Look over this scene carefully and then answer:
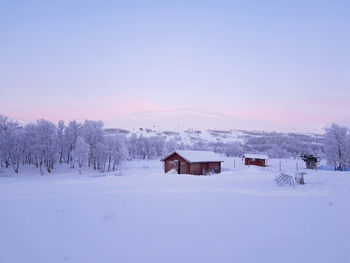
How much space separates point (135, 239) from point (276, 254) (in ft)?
13.4

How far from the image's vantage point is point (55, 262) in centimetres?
598

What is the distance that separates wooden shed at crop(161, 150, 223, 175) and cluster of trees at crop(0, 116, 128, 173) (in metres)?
22.8

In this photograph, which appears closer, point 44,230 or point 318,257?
point 318,257

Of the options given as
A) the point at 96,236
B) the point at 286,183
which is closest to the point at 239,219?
the point at 96,236

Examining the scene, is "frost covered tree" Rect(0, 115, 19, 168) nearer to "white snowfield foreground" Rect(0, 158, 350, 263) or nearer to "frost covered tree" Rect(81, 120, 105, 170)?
"frost covered tree" Rect(81, 120, 105, 170)

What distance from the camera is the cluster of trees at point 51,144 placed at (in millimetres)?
52688

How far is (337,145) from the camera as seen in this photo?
48.1m

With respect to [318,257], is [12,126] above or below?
above

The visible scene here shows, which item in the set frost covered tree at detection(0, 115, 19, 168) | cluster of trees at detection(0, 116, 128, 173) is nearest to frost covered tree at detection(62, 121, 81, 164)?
cluster of trees at detection(0, 116, 128, 173)

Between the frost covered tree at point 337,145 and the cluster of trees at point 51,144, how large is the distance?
152 ft

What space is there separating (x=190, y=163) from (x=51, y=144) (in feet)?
118

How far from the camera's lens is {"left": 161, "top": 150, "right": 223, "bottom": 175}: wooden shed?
36906 mm

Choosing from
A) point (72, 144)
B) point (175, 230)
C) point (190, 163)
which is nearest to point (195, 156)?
point (190, 163)

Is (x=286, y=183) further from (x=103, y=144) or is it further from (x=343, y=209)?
(x=103, y=144)
